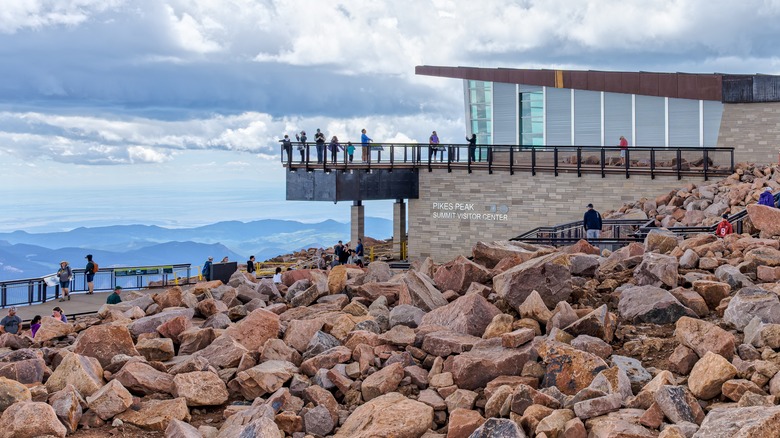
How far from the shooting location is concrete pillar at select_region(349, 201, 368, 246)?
33344mm

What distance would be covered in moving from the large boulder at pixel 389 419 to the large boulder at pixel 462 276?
3.35 m

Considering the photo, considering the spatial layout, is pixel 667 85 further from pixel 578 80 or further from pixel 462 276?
pixel 462 276

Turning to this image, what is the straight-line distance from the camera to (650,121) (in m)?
35.0

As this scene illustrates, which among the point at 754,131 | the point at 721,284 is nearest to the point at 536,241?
the point at 721,284

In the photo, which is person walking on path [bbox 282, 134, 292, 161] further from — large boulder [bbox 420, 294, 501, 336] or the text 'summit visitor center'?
large boulder [bbox 420, 294, 501, 336]

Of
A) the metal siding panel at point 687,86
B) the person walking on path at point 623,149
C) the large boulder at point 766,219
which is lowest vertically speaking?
the large boulder at point 766,219

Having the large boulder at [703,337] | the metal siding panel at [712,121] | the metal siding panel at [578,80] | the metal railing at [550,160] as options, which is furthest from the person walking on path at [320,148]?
the large boulder at [703,337]

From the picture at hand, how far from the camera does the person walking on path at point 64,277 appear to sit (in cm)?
2259

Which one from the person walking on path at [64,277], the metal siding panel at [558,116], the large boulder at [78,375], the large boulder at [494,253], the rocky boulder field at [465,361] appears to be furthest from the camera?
the metal siding panel at [558,116]

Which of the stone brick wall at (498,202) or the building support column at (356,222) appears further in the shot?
the building support column at (356,222)

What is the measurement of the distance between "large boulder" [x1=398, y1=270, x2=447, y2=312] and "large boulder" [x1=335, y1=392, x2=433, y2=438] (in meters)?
2.70

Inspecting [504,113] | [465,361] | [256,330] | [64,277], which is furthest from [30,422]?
[504,113]

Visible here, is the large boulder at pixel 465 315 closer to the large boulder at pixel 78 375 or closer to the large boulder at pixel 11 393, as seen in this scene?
the large boulder at pixel 78 375

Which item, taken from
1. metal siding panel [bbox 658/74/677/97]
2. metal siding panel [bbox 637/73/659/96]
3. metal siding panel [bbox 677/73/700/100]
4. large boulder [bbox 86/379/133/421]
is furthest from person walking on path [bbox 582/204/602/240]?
metal siding panel [bbox 637/73/659/96]
